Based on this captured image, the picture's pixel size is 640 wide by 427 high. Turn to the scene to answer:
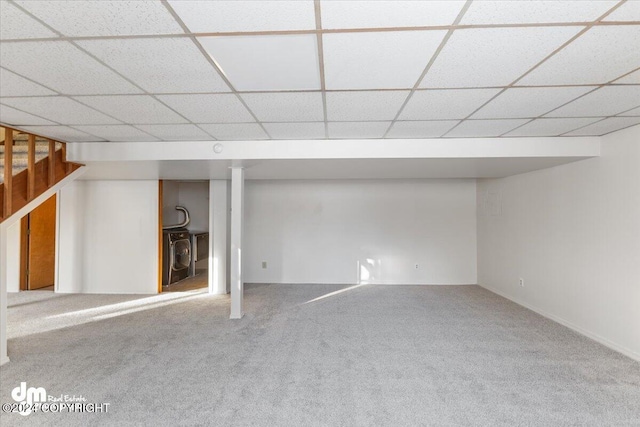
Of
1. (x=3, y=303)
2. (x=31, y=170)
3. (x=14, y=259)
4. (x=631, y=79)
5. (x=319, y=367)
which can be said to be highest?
(x=631, y=79)

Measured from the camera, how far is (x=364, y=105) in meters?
2.46

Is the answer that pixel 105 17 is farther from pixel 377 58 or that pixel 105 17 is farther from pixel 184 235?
pixel 184 235

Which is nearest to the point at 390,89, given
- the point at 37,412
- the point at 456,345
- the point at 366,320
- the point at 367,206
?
the point at 456,345

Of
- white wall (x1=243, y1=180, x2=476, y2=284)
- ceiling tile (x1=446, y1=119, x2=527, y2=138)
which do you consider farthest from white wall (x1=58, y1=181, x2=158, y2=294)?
ceiling tile (x1=446, y1=119, x2=527, y2=138)

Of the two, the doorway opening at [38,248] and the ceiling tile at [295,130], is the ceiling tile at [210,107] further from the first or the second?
the doorway opening at [38,248]

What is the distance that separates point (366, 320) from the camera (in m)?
4.00

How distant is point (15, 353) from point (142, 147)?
2418mm

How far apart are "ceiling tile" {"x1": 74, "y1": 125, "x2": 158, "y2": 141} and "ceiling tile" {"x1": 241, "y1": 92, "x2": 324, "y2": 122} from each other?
1428mm

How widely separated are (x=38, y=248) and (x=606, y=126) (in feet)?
28.1

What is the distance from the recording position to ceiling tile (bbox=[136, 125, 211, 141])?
3.05 meters

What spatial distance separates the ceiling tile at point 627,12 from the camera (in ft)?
4.20

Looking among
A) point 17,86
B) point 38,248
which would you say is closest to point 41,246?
point 38,248

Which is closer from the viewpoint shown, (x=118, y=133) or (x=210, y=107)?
(x=210, y=107)

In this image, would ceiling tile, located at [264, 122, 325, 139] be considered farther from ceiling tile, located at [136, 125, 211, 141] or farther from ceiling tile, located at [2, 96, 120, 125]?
ceiling tile, located at [2, 96, 120, 125]
